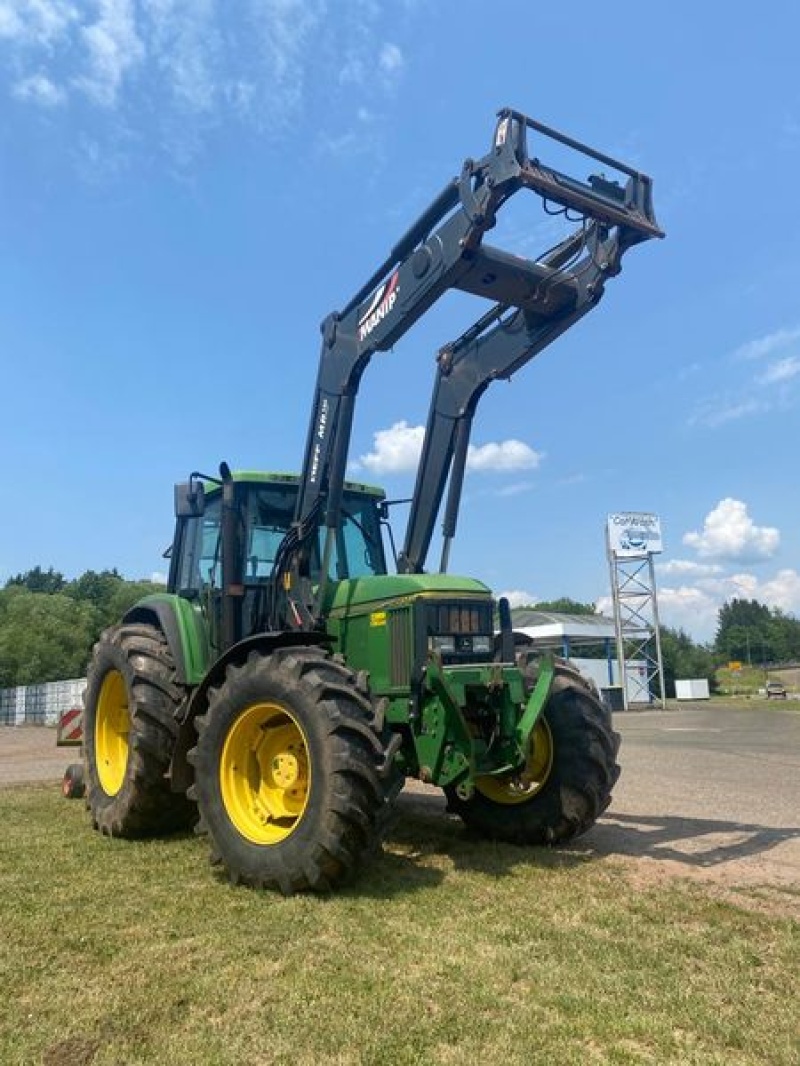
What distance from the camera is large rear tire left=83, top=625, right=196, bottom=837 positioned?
7.10 metres

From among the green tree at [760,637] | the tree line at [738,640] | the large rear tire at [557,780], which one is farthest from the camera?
the green tree at [760,637]

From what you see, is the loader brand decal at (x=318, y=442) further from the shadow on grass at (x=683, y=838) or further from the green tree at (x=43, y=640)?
the green tree at (x=43, y=640)

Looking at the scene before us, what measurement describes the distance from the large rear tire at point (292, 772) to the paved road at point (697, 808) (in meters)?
2.12

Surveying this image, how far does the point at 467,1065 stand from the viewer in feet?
10.6

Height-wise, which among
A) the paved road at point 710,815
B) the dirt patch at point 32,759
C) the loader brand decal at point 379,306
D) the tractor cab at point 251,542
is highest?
the loader brand decal at point 379,306

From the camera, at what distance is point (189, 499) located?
25.4 ft

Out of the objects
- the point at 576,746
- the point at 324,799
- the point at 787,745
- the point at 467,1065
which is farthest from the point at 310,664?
the point at 787,745

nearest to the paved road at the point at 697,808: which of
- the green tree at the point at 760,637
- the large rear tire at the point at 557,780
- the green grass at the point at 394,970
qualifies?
the large rear tire at the point at 557,780

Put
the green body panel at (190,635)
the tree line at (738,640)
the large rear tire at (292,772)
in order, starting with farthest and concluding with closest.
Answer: the tree line at (738,640), the green body panel at (190,635), the large rear tire at (292,772)

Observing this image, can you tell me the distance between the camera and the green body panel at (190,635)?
739 centimetres

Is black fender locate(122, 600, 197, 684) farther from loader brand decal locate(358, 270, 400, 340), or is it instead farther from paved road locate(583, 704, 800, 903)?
paved road locate(583, 704, 800, 903)

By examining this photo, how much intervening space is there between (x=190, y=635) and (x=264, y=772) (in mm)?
1765

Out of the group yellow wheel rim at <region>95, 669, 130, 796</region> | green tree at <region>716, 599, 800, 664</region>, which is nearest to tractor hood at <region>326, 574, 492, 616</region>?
yellow wheel rim at <region>95, 669, 130, 796</region>

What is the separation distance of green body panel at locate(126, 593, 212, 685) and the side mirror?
817mm
